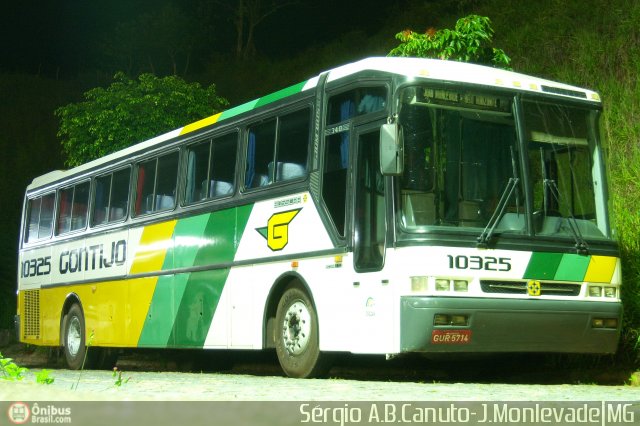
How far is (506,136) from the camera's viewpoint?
10.7 meters

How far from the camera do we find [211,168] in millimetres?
13766

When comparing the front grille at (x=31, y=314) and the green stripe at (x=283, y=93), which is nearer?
the green stripe at (x=283, y=93)

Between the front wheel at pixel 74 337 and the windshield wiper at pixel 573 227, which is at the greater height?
the windshield wiper at pixel 573 227

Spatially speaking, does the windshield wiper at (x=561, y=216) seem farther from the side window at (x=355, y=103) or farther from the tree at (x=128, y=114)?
the tree at (x=128, y=114)

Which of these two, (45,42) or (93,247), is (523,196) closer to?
(93,247)

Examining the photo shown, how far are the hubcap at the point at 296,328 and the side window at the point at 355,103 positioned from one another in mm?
2042

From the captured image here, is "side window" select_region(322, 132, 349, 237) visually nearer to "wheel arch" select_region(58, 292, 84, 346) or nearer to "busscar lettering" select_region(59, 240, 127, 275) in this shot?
"busscar lettering" select_region(59, 240, 127, 275)

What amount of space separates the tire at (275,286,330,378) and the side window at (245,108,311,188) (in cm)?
134

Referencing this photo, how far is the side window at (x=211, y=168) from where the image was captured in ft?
43.6

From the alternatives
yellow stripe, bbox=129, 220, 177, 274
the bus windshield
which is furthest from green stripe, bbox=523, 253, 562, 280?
yellow stripe, bbox=129, 220, 177, 274

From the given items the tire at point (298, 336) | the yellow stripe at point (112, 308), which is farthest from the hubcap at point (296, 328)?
the yellow stripe at point (112, 308)

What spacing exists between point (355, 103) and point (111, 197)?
703 centimetres

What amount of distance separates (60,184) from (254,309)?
8.08m

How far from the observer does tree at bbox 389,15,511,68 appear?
1512cm
